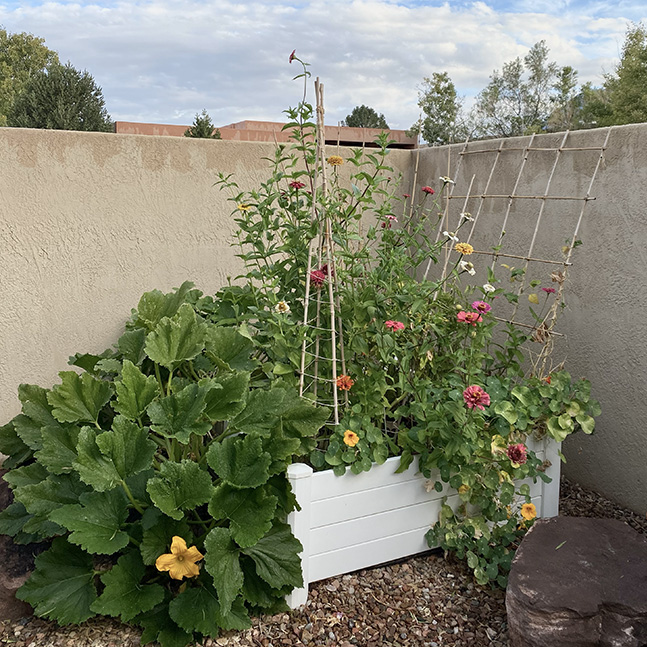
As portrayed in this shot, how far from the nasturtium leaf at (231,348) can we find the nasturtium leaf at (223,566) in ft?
2.21

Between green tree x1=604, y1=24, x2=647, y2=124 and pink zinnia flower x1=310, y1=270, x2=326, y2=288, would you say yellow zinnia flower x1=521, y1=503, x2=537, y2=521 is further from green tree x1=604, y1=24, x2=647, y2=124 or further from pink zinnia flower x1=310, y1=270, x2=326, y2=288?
green tree x1=604, y1=24, x2=647, y2=124

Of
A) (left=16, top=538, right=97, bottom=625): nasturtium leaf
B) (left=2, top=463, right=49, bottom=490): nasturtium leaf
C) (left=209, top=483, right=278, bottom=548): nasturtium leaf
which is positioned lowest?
(left=16, top=538, right=97, bottom=625): nasturtium leaf

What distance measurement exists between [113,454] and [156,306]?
3.23 feet

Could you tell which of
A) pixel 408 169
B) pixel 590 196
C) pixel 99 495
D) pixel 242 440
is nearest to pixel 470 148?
pixel 408 169

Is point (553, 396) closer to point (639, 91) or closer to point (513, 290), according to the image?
point (513, 290)

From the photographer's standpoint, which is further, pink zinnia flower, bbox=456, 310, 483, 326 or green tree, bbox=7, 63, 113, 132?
green tree, bbox=7, 63, 113, 132

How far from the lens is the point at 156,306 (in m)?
2.78

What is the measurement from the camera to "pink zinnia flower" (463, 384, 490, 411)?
2.07 m

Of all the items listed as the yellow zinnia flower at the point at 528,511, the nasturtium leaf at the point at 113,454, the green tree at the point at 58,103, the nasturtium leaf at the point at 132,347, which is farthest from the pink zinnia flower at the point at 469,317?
the green tree at the point at 58,103

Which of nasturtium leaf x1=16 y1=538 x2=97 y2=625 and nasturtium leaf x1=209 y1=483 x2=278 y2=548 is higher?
nasturtium leaf x1=209 y1=483 x2=278 y2=548

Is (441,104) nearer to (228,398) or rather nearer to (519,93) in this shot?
(519,93)

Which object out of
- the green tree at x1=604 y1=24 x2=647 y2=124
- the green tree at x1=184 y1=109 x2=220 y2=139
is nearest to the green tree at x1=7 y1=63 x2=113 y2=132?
the green tree at x1=184 y1=109 x2=220 y2=139

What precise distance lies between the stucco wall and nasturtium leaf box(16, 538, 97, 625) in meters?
2.22

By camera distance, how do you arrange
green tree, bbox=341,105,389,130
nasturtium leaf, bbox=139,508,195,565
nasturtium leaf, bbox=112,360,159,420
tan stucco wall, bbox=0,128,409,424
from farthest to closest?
green tree, bbox=341,105,389,130 < tan stucco wall, bbox=0,128,409,424 < nasturtium leaf, bbox=112,360,159,420 < nasturtium leaf, bbox=139,508,195,565
